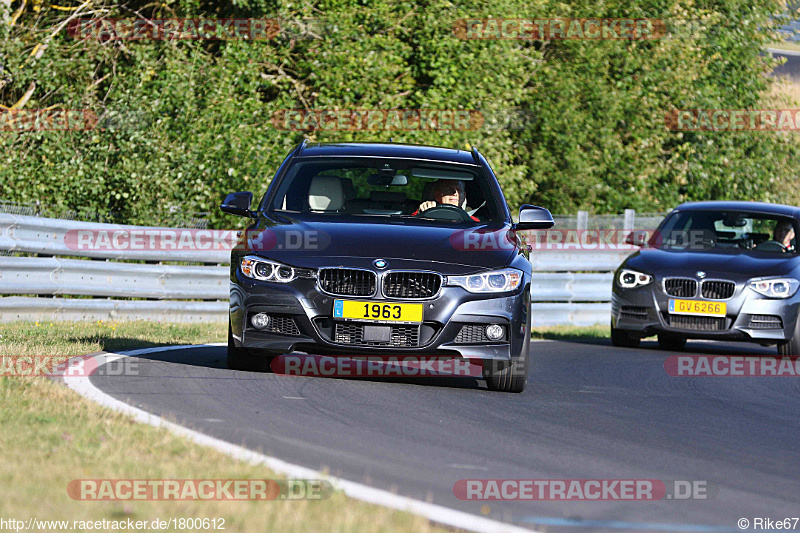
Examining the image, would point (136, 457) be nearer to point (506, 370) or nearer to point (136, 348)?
point (506, 370)

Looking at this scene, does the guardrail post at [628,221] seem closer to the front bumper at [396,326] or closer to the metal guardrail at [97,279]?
the metal guardrail at [97,279]

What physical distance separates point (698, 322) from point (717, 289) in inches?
15.5

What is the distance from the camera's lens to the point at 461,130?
77.3ft

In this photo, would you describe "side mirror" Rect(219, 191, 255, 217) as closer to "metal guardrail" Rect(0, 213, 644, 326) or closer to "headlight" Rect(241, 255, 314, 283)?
"headlight" Rect(241, 255, 314, 283)

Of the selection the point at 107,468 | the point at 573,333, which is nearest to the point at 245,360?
the point at 107,468

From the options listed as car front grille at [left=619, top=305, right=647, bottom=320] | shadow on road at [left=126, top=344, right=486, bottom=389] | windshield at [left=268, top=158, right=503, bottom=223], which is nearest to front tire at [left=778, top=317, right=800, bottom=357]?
car front grille at [left=619, top=305, right=647, bottom=320]

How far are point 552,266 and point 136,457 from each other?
1356 cm

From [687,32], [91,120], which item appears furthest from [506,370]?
[687,32]

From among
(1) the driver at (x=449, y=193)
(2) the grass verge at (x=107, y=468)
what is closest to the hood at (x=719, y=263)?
(1) the driver at (x=449, y=193)

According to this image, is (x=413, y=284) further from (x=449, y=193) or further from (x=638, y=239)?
(x=638, y=239)

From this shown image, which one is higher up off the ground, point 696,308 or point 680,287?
point 680,287

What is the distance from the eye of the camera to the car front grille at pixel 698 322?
13.2 m

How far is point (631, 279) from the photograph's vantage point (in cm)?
1388

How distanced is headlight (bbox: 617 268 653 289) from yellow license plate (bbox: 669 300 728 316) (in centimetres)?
41
